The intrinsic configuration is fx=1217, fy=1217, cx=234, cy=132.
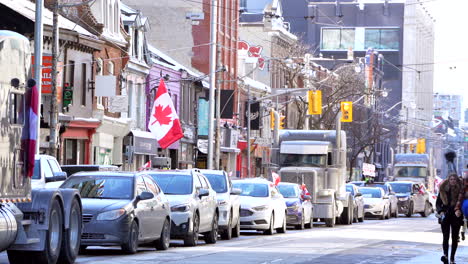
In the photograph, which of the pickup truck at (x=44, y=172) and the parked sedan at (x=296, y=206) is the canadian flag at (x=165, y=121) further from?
the pickup truck at (x=44, y=172)

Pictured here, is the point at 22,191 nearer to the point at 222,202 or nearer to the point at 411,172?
the point at 222,202

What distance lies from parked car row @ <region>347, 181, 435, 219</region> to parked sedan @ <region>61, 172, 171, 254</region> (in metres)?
24.8

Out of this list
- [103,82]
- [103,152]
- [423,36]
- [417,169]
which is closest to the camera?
[103,82]

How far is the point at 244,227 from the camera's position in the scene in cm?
3309

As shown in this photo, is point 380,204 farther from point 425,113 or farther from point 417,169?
point 425,113

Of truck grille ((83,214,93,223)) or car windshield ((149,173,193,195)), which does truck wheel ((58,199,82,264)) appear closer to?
truck grille ((83,214,93,223))

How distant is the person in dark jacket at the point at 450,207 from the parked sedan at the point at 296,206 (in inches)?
679

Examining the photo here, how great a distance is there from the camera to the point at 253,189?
34.2m

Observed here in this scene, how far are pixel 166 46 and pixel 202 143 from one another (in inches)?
328

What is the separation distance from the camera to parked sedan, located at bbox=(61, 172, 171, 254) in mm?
21031

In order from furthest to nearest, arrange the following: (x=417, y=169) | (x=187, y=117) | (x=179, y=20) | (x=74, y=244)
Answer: (x=417, y=169)
(x=179, y=20)
(x=187, y=117)
(x=74, y=244)

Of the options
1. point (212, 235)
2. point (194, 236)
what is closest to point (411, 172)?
point (212, 235)

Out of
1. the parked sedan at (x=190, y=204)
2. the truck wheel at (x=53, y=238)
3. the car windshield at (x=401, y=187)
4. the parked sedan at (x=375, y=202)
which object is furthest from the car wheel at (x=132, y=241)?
the car windshield at (x=401, y=187)

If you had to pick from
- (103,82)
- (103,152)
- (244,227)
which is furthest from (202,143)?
(244,227)
